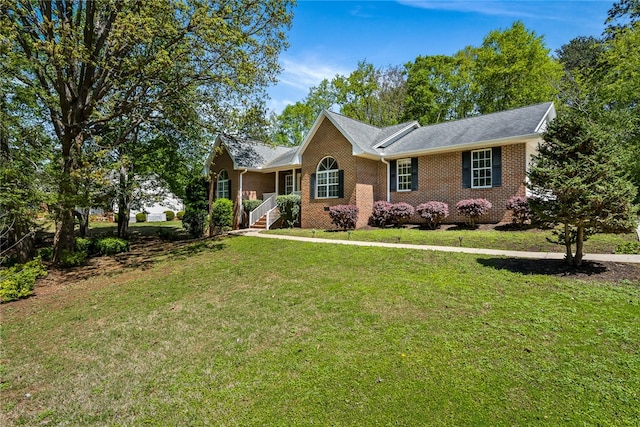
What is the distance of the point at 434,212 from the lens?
45.2 ft

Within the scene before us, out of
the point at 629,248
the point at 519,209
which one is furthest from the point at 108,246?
the point at 629,248

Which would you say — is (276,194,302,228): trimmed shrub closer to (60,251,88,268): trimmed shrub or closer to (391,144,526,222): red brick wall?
(391,144,526,222): red brick wall

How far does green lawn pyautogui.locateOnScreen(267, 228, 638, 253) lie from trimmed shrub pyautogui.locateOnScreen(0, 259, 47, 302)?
9283 millimetres

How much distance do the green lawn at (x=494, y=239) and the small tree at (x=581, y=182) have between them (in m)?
1.54

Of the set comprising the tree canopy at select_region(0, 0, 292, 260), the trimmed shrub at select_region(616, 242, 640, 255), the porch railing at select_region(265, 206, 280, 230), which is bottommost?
the trimmed shrub at select_region(616, 242, 640, 255)

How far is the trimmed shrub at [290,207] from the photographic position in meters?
18.6

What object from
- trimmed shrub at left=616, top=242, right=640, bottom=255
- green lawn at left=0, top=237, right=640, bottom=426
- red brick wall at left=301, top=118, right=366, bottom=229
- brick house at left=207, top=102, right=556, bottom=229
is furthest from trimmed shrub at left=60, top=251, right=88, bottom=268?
trimmed shrub at left=616, top=242, right=640, bottom=255

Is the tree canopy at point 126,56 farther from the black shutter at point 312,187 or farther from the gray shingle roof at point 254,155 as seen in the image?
the gray shingle roof at point 254,155

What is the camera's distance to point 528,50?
88.2ft

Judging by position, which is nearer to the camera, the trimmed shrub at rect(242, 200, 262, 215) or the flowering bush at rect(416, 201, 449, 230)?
the flowering bush at rect(416, 201, 449, 230)

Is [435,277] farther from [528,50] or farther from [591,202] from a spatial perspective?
[528,50]

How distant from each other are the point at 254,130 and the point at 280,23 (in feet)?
15.3

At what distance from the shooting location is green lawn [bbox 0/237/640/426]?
11.5 feet

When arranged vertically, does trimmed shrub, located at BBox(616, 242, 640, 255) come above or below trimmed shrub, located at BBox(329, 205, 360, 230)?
below
